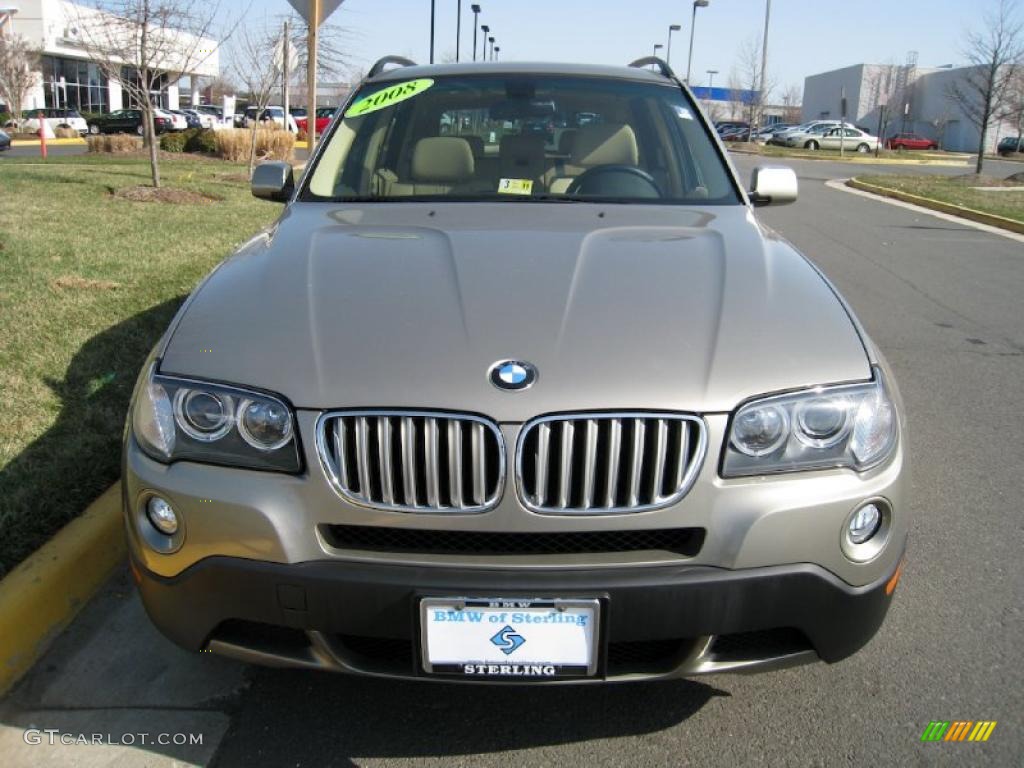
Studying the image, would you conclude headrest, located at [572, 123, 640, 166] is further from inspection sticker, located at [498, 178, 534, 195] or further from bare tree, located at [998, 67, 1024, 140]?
bare tree, located at [998, 67, 1024, 140]

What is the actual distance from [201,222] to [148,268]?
3.05 meters

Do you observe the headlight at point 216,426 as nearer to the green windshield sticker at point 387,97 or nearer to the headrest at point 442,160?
the headrest at point 442,160

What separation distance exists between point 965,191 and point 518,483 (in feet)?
73.8

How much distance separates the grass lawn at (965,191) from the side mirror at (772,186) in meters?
13.4

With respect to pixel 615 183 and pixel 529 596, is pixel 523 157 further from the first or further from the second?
pixel 529 596

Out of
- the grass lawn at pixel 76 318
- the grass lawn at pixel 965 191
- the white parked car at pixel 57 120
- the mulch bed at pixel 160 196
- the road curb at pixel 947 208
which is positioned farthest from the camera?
the white parked car at pixel 57 120

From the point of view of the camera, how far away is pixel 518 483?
2062 millimetres

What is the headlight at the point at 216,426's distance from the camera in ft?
7.04

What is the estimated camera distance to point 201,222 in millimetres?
10234

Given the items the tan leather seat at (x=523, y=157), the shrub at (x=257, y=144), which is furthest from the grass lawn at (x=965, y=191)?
the shrub at (x=257, y=144)

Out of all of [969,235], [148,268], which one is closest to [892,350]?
[148,268]

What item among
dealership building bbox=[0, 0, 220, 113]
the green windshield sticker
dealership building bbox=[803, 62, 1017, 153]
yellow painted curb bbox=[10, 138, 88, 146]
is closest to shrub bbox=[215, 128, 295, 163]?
yellow painted curb bbox=[10, 138, 88, 146]

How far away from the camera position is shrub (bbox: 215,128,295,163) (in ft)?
71.9

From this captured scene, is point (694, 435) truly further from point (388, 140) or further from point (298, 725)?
point (388, 140)
